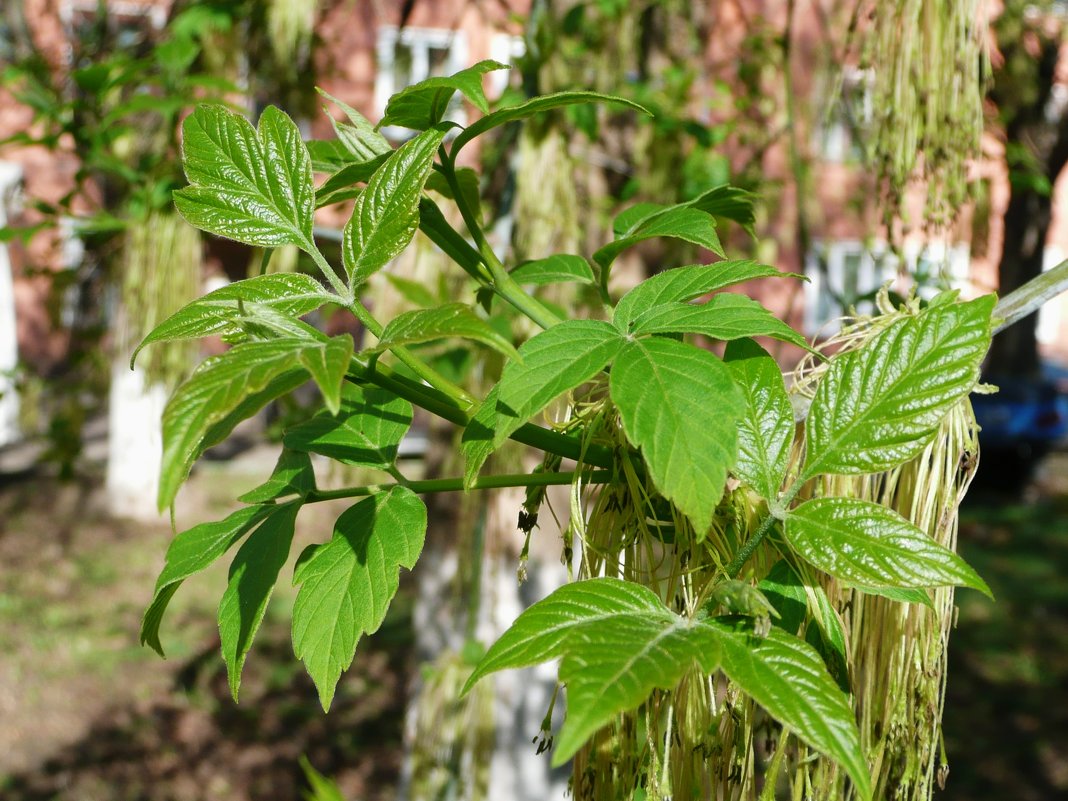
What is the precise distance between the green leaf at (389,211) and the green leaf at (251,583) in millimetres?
132

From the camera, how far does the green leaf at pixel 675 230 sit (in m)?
0.65

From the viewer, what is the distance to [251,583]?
55 centimetres

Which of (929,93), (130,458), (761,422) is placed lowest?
(130,458)

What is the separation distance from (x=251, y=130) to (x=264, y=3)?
2404 millimetres

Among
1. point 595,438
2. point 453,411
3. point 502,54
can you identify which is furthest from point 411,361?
point 502,54

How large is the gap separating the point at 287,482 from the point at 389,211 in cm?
18

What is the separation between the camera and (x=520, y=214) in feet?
6.12

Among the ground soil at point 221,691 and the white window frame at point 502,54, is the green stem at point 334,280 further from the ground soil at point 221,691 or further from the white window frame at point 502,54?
the ground soil at point 221,691

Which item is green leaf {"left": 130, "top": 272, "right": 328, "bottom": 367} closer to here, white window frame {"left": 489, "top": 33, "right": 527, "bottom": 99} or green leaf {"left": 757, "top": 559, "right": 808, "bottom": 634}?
green leaf {"left": 757, "top": 559, "right": 808, "bottom": 634}

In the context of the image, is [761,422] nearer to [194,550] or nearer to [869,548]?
[869,548]

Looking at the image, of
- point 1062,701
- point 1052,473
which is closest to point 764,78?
point 1062,701

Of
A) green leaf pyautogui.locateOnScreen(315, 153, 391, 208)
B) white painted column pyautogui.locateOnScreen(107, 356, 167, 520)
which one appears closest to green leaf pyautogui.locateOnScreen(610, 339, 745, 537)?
green leaf pyautogui.locateOnScreen(315, 153, 391, 208)

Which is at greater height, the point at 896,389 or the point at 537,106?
the point at 537,106

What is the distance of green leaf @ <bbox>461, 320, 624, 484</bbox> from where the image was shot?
478 millimetres
